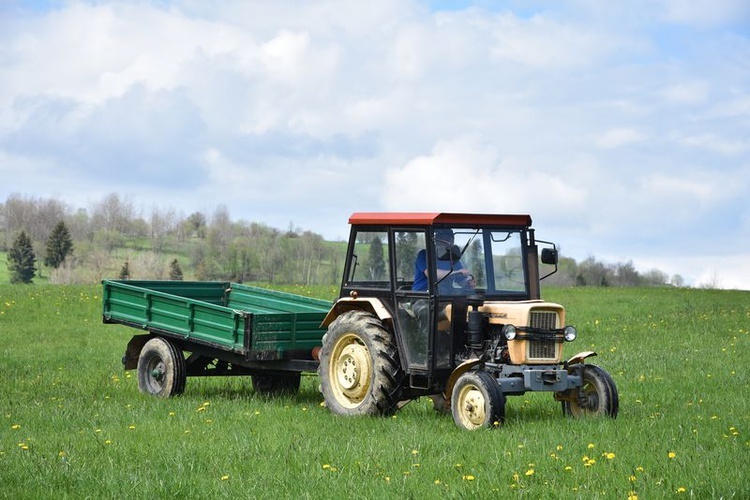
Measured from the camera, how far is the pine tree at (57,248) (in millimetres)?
94312

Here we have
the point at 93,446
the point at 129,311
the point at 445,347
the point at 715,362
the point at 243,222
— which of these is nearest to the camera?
the point at 93,446

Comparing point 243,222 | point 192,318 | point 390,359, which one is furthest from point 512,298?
point 243,222

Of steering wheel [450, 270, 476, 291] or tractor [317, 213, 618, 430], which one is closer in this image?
tractor [317, 213, 618, 430]

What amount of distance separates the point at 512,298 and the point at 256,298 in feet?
17.3

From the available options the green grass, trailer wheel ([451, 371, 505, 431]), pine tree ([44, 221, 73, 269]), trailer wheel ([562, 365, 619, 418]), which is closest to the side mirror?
trailer wheel ([562, 365, 619, 418])

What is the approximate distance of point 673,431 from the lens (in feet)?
31.8

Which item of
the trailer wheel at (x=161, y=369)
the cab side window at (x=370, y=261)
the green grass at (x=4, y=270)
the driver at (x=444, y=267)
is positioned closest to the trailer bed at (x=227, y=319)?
the trailer wheel at (x=161, y=369)

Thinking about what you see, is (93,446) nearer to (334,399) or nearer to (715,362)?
(334,399)

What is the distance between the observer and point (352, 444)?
30.1ft

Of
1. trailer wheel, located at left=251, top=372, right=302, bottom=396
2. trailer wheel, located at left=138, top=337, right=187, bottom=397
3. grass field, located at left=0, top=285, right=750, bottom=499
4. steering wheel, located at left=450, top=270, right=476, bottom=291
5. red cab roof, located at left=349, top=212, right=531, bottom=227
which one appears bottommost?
grass field, located at left=0, top=285, right=750, bottom=499

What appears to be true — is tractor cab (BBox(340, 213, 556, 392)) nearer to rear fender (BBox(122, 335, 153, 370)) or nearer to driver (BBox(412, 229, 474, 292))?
driver (BBox(412, 229, 474, 292))

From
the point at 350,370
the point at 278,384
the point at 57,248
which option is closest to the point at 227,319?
the point at 278,384

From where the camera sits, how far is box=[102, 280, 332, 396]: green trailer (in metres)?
12.2

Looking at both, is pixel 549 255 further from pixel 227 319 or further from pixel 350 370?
pixel 227 319
